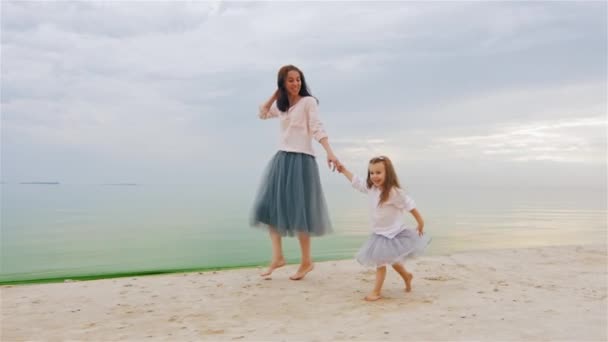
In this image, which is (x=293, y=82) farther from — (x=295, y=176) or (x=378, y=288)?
(x=378, y=288)

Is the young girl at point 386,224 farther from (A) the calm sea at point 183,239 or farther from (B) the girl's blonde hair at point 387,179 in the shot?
(A) the calm sea at point 183,239

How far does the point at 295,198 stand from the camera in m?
4.36

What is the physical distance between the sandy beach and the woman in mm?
463

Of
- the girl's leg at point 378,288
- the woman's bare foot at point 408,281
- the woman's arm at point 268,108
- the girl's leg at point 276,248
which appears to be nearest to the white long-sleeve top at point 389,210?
the girl's leg at point 378,288

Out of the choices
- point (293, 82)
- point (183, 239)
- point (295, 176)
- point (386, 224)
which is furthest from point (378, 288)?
point (183, 239)

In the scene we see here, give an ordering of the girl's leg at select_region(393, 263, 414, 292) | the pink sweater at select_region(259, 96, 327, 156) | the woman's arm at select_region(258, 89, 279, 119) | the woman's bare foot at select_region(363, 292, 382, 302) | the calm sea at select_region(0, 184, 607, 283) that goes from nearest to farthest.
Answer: the woman's bare foot at select_region(363, 292, 382, 302) → the girl's leg at select_region(393, 263, 414, 292) → the pink sweater at select_region(259, 96, 327, 156) → the woman's arm at select_region(258, 89, 279, 119) → the calm sea at select_region(0, 184, 607, 283)

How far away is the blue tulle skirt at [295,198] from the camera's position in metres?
4.34

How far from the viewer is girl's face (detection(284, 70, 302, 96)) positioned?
434 centimetres

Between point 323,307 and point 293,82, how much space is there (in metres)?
1.91

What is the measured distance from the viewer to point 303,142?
4.39 m

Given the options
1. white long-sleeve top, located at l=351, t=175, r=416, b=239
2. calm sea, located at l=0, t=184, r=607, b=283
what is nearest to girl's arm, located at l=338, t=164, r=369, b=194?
white long-sleeve top, located at l=351, t=175, r=416, b=239

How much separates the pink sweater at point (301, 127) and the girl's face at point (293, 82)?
101 millimetres

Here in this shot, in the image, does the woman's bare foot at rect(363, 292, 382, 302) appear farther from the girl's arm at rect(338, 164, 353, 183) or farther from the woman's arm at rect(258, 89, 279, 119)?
the woman's arm at rect(258, 89, 279, 119)

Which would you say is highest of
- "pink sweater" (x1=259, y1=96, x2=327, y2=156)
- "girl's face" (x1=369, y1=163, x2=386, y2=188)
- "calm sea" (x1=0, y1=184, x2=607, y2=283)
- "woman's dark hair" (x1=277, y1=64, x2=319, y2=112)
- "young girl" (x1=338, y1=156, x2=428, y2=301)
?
"woman's dark hair" (x1=277, y1=64, x2=319, y2=112)
